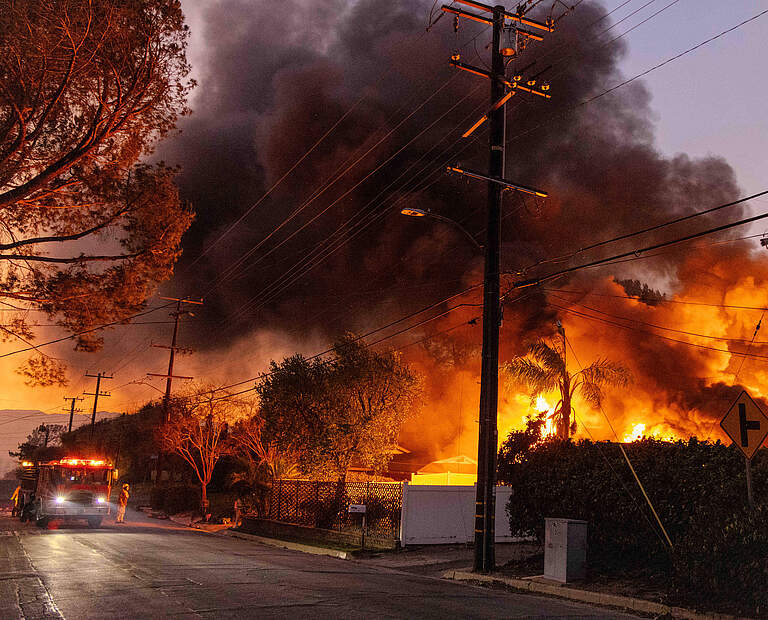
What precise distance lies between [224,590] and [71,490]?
1839 cm

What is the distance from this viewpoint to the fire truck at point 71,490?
2614 centimetres

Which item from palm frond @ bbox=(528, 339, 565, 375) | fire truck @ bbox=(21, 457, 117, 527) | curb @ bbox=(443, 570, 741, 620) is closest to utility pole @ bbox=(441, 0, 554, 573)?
curb @ bbox=(443, 570, 741, 620)

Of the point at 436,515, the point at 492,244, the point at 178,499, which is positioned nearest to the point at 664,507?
the point at 492,244

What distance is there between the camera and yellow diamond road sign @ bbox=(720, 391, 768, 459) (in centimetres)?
1059

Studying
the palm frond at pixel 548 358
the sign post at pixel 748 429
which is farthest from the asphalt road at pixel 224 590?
the palm frond at pixel 548 358

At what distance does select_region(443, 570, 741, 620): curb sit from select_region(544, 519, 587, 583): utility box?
0.42 m

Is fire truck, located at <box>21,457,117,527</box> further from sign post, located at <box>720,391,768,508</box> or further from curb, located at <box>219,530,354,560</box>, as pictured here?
sign post, located at <box>720,391,768,508</box>

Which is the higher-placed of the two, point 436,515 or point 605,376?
point 605,376

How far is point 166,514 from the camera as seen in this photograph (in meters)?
41.9

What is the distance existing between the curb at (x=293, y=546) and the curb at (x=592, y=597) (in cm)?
494

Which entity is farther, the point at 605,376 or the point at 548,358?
the point at 605,376

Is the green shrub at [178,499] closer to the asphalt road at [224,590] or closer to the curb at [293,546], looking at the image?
the curb at [293,546]

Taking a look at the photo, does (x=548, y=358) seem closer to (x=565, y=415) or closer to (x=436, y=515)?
(x=565, y=415)

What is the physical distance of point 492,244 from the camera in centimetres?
1680
